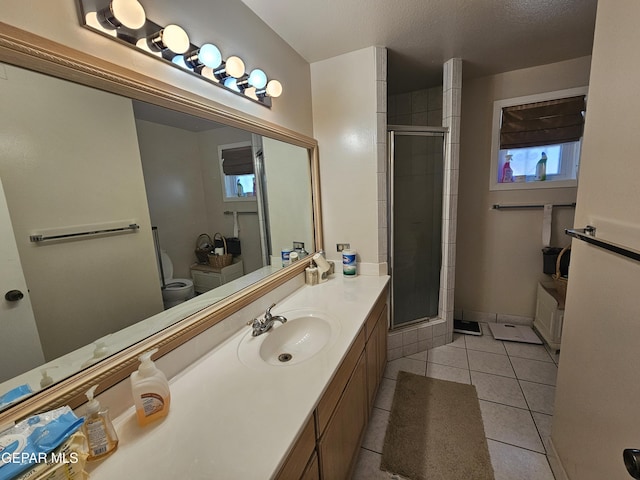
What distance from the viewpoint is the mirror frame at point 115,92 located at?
65 cm

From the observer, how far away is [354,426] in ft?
4.30

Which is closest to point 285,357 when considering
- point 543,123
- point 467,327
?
point 467,327

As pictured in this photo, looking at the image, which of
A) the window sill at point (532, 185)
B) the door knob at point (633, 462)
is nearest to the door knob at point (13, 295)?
the door knob at point (633, 462)

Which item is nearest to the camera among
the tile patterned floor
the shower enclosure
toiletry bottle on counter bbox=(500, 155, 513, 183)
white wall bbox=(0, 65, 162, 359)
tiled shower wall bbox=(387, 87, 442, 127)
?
white wall bbox=(0, 65, 162, 359)

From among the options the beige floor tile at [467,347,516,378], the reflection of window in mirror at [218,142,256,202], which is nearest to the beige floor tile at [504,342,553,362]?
the beige floor tile at [467,347,516,378]

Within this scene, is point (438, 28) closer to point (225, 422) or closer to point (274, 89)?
point (274, 89)

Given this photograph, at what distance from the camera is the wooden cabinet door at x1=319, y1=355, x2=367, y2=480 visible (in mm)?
1000

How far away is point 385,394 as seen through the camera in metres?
1.90

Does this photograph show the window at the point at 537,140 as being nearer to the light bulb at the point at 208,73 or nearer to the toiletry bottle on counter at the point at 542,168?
the toiletry bottle on counter at the point at 542,168

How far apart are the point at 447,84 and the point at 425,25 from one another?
1.97ft

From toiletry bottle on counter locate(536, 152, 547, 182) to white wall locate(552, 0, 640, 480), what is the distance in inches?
62.6

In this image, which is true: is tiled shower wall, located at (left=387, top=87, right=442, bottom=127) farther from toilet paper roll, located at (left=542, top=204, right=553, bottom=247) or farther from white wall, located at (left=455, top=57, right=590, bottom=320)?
toilet paper roll, located at (left=542, top=204, right=553, bottom=247)

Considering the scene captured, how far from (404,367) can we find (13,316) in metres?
2.24

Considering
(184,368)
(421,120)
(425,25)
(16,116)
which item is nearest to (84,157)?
(16,116)
